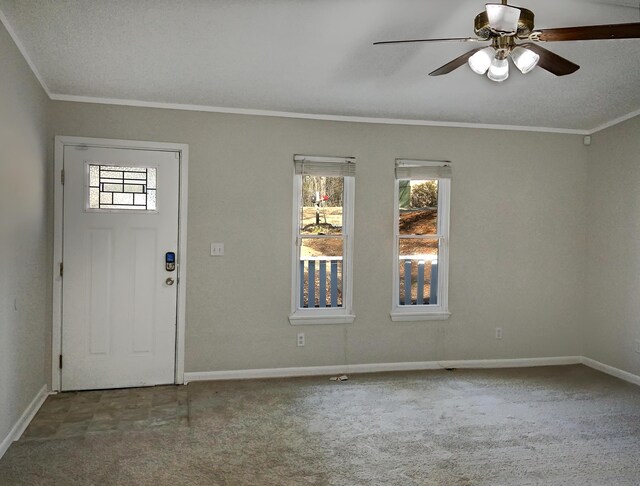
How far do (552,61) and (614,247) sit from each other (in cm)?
293

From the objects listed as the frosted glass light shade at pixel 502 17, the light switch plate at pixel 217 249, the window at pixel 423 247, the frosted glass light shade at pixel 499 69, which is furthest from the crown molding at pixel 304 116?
the frosted glass light shade at pixel 502 17

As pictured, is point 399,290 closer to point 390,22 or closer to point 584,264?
point 584,264

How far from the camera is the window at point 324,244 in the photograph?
4434 mm

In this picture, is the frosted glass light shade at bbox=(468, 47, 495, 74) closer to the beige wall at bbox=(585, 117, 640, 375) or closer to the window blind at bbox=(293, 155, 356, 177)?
the window blind at bbox=(293, 155, 356, 177)

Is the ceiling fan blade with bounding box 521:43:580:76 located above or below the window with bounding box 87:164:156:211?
above

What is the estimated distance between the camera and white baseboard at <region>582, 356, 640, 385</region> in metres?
4.33

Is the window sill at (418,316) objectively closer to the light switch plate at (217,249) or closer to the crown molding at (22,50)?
the light switch plate at (217,249)

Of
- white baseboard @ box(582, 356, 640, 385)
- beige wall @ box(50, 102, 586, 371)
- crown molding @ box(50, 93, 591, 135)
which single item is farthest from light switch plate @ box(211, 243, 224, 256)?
white baseboard @ box(582, 356, 640, 385)

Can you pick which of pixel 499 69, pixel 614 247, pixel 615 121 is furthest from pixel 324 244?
pixel 615 121

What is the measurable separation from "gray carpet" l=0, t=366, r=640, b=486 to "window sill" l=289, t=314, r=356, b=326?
51cm

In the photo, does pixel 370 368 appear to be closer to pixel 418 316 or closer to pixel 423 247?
pixel 418 316

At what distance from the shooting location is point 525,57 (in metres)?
2.38

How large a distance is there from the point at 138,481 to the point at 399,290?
2878mm

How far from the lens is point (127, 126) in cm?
402
